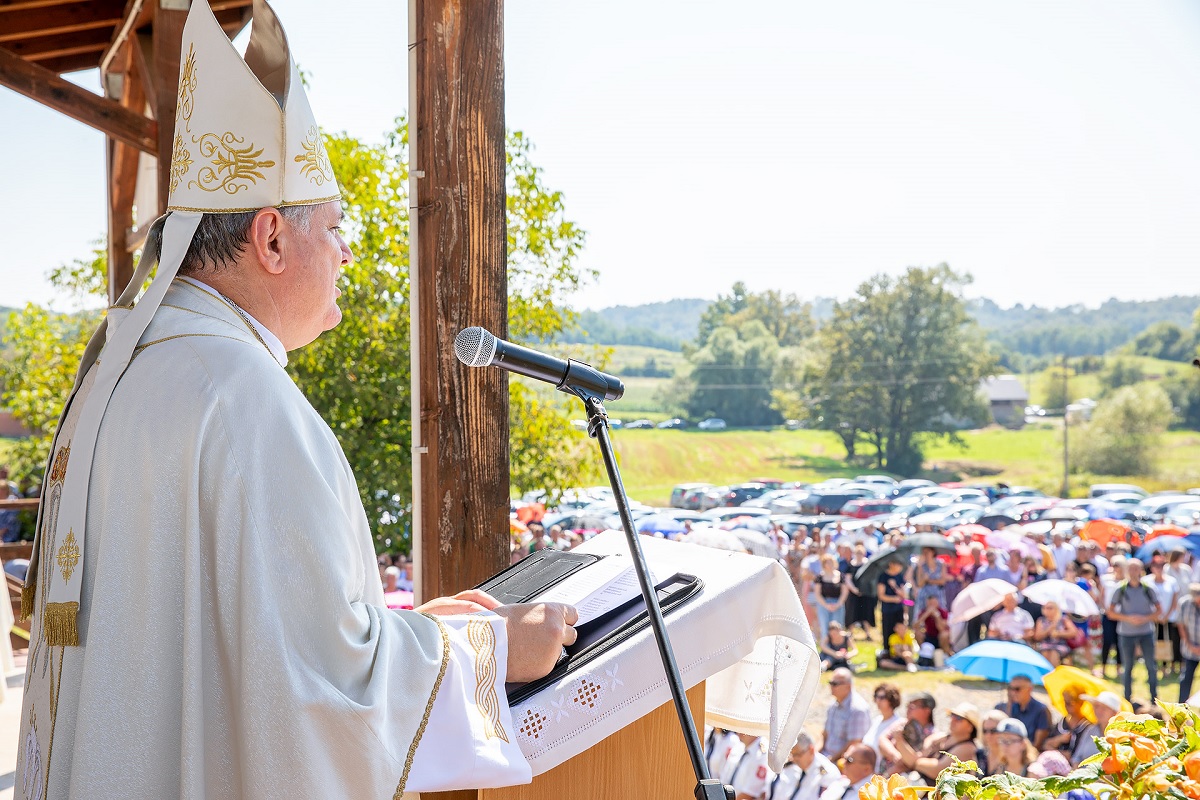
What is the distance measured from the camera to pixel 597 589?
1.34 metres

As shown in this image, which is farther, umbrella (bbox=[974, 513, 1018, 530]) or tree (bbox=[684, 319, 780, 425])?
tree (bbox=[684, 319, 780, 425])

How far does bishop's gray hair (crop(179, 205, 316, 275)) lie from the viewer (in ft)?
4.00

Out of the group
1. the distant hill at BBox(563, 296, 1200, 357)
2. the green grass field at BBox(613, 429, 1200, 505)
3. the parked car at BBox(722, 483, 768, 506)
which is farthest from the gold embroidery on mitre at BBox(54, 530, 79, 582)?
the distant hill at BBox(563, 296, 1200, 357)

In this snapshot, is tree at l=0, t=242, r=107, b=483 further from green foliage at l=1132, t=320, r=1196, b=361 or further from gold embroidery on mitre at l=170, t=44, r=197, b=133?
green foliage at l=1132, t=320, r=1196, b=361

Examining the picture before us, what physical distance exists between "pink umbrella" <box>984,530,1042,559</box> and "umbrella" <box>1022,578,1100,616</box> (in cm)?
176

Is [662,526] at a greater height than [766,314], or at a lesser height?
lesser

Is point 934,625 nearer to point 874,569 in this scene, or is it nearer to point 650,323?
point 874,569

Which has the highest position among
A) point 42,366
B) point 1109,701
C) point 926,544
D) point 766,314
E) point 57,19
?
point 57,19

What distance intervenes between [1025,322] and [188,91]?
139 ft

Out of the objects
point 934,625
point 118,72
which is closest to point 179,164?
point 118,72

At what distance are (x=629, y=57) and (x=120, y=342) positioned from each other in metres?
44.7

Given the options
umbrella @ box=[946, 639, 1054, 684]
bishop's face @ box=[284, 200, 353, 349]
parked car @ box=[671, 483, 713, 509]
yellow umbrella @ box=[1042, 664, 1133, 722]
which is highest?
bishop's face @ box=[284, 200, 353, 349]

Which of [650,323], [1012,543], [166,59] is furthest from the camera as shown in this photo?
[650,323]

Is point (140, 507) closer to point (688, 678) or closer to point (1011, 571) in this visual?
point (688, 678)
